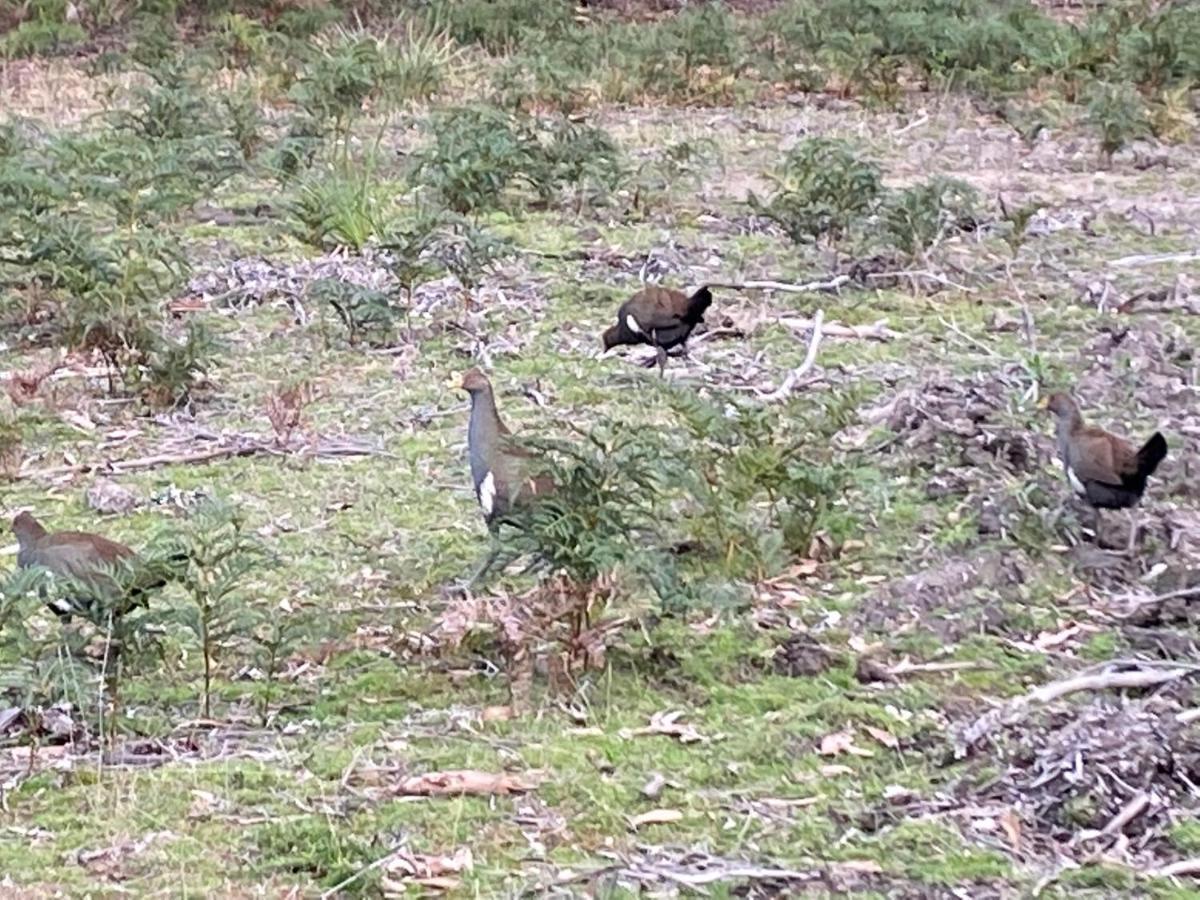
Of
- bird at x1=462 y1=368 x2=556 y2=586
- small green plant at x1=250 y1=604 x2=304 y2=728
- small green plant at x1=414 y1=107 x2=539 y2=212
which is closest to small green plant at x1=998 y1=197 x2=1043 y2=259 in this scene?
small green plant at x1=414 y1=107 x2=539 y2=212

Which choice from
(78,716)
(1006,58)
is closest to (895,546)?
(78,716)

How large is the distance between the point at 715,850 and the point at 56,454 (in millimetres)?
4143

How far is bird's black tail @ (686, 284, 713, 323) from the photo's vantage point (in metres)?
8.58

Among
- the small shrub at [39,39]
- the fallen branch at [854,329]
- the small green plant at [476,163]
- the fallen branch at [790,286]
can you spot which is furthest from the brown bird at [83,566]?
the small shrub at [39,39]

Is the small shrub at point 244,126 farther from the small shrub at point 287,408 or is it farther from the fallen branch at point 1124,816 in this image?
the fallen branch at point 1124,816

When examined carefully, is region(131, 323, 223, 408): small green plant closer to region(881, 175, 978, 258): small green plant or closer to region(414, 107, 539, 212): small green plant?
region(414, 107, 539, 212): small green plant

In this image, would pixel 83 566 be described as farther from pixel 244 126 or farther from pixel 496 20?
pixel 496 20

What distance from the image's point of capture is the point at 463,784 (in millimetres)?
4973

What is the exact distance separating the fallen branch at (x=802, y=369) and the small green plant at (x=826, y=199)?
1.57 m

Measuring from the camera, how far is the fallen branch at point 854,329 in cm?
934

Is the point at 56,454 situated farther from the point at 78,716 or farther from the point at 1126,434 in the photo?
the point at 1126,434

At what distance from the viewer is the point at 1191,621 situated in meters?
5.94

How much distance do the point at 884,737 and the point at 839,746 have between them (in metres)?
0.13

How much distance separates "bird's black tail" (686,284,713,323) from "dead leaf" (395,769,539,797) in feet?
12.7
